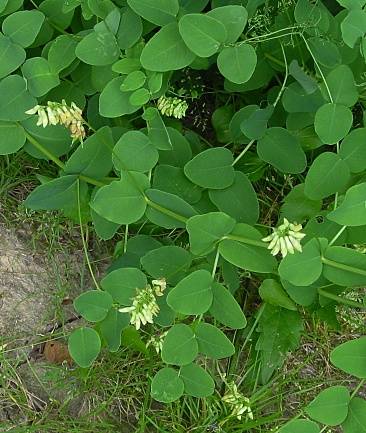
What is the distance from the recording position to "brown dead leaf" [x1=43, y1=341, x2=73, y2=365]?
2209mm

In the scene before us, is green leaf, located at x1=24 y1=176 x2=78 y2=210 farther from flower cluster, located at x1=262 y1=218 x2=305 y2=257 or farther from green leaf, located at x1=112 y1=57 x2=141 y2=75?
flower cluster, located at x1=262 y1=218 x2=305 y2=257

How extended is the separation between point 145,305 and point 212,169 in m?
0.39

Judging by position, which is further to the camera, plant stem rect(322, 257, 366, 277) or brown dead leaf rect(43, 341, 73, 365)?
brown dead leaf rect(43, 341, 73, 365)

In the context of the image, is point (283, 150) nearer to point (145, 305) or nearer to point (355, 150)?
point (355, 150)

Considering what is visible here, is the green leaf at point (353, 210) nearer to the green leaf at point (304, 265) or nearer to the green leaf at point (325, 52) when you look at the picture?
the green leaf at point (304, 265)

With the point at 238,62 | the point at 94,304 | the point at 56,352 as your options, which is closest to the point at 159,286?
the point at 94,304

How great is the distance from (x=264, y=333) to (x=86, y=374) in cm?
55

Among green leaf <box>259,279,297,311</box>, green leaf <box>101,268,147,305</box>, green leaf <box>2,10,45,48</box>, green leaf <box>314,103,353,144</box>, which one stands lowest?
green leaf <box>259,279,297,311</box>

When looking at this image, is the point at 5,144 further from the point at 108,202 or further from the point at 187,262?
the point at 187,262

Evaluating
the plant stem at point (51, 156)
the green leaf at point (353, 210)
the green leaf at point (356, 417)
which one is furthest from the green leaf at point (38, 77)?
the green leaf at point (356, 417)

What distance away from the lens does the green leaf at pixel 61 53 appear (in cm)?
168

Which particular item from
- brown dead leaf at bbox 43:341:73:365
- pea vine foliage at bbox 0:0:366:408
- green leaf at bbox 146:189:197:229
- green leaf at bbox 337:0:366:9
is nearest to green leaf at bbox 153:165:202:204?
pea vine foliage at bbox 0:0:366:408

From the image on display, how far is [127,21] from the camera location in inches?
64.6

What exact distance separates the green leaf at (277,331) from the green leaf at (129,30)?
2.76 feet
